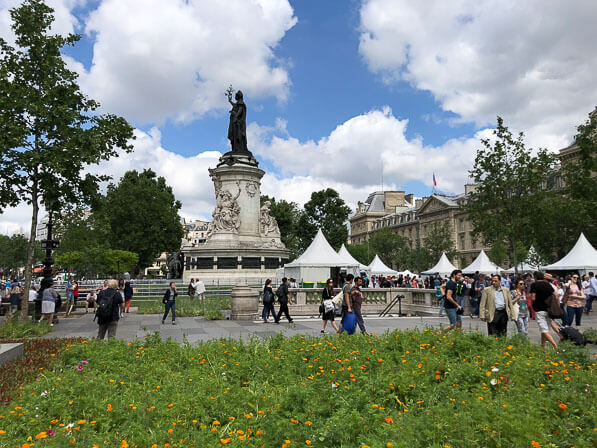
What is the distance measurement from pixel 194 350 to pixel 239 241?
26434mm

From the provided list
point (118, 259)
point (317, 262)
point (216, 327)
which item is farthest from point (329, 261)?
point (118, 259)

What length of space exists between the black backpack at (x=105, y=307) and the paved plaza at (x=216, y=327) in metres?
2.09

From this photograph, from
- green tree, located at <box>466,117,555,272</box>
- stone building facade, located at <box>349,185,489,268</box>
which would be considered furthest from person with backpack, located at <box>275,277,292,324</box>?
stone building facade, located at <box>349,185,489,268</box>

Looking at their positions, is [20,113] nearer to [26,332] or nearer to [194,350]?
[26,332]

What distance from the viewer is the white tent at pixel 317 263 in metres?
25.3

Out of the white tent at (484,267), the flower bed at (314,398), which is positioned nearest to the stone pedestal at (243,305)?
the flower bed at (314,398)

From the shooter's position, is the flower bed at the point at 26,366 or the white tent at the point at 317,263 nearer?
the flower bed at the point at 26,366

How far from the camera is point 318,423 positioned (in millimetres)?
4684

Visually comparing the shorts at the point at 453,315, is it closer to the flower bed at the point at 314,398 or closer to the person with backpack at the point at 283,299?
the flower bed at the point at 314,398

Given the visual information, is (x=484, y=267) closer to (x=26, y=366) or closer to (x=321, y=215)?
(x=26, y=366)

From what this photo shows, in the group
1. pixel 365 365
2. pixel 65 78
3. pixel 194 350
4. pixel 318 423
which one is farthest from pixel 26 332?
pixel 318 423

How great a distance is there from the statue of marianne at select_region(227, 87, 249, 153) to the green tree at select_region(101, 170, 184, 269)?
24.2 m

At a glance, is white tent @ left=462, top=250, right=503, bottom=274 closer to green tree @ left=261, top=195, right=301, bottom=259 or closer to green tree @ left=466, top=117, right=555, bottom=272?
green tree @ left=466, top=117, right=555, bottom=272

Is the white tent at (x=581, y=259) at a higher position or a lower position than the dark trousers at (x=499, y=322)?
higher
